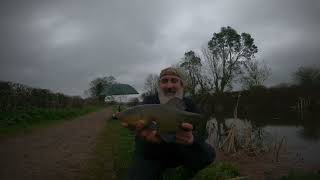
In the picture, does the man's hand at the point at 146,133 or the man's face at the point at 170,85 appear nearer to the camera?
the man's hand at the point at 146,133

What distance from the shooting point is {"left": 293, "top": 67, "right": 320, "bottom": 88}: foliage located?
186ft

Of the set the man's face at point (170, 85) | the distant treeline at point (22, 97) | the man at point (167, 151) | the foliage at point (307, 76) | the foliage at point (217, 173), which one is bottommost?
the foliage at point (217, 173)

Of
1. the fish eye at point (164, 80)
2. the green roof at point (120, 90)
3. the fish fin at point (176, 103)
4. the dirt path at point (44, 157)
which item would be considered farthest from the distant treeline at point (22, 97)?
the fish fin at point (176, 103)

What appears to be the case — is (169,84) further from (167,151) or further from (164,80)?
(167,151)

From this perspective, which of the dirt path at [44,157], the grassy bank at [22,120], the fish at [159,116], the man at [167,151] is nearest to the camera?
the fish at [159,116]

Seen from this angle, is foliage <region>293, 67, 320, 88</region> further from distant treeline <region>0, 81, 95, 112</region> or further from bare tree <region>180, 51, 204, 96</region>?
distant treeline <region>0, 81, 95, 112</region>

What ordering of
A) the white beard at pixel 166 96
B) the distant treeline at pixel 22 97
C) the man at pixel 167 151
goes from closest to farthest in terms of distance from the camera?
the man at pixel 167 151
the white beard at pixel 166 96
the distant treeline at pixel 22 97

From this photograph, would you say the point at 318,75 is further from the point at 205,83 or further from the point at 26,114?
the point at 26,114

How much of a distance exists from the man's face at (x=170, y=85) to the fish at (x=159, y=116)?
62cm

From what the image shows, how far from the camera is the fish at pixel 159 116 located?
3951 mm

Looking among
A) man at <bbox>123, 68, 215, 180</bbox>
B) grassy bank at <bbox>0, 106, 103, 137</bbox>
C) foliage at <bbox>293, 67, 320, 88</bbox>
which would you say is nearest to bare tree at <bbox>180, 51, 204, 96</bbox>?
foliage at <bbox>293, 67, 320, 88</bbox>

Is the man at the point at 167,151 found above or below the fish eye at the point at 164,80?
below

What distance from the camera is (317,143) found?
680 inches

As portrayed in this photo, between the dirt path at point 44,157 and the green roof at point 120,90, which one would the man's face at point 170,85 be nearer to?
the dirt path at point 44,157
